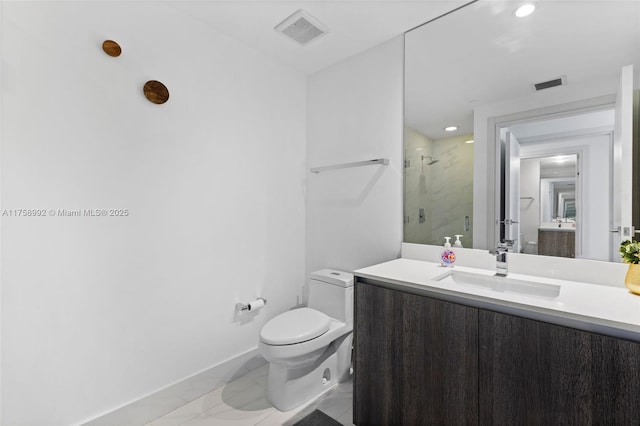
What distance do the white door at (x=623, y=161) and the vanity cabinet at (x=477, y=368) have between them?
632 mm

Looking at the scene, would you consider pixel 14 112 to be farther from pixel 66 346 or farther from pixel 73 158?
pixel 66 346

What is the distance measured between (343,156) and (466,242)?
1044mm

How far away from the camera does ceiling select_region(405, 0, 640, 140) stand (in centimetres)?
131

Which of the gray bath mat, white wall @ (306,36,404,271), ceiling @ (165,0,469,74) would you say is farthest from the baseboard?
ceiling @ (165,0,469,74)

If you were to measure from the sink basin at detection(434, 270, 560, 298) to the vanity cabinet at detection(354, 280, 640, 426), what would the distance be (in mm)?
297

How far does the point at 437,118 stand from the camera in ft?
6.03

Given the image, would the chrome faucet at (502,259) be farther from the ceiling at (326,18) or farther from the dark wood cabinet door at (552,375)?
the ceiling at (326,18)

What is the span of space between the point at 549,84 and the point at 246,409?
2303 mm

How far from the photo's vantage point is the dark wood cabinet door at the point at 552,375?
A: 2.87 feet

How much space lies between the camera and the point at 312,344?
1652 millimetres

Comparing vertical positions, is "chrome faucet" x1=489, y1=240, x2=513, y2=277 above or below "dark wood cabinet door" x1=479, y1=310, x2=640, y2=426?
above

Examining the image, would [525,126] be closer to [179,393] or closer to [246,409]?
[246,409]

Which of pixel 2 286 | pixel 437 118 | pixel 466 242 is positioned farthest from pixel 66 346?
pixel 437 118

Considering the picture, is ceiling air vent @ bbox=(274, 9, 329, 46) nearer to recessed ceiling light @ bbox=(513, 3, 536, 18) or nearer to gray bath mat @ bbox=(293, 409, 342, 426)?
recessed ceiling light @ bbox=(513, 3, 536, 18)
